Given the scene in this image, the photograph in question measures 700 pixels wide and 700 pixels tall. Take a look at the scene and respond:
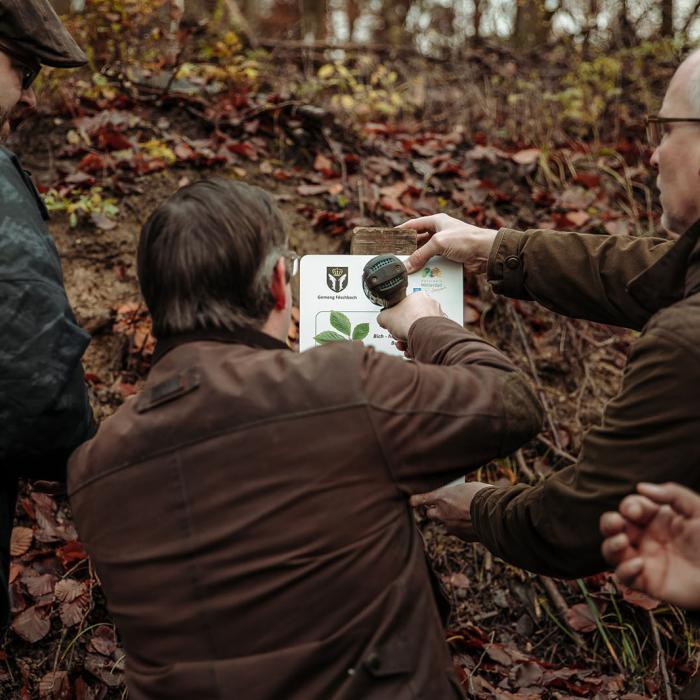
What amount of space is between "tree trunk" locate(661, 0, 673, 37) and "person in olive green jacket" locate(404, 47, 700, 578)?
6.76 metres

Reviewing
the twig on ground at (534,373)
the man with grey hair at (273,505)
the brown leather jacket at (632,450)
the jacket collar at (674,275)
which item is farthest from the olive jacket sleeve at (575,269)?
the twig on ground at (534,373)

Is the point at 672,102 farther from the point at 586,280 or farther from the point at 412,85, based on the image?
the point at 412,85

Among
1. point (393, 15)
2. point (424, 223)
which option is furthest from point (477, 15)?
point (424, 223)

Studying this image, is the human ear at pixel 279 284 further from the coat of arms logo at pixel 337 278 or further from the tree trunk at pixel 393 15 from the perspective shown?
the tree trunk at pixel 393 15

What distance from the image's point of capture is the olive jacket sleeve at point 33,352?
2.05 meters

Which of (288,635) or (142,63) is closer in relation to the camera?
(288,635)

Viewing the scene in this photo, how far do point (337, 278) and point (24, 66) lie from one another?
1.35 meters

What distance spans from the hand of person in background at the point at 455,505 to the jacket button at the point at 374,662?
83cm

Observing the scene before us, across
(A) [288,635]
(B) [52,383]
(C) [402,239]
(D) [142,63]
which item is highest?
(D) [142,63]

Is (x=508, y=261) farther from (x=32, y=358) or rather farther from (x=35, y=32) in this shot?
(x=35, y=32)

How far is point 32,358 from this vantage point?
2.06 m

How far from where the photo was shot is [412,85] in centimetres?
726

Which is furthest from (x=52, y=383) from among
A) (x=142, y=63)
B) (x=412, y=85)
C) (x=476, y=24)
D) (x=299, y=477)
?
(x=476, y=24)

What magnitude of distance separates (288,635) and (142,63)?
525 cm
